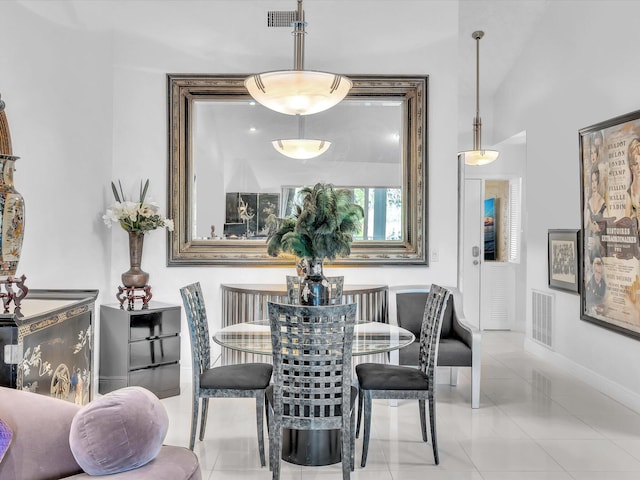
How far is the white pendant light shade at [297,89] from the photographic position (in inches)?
130

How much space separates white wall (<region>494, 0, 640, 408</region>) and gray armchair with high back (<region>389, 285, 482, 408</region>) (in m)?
1.10

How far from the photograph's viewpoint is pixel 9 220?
2.58 meters

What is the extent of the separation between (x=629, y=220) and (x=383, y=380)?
241 centimetres

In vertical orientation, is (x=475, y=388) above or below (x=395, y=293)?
below

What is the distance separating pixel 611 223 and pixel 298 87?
2821 millimetres

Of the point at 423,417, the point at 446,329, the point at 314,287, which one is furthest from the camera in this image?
the point at 446,329

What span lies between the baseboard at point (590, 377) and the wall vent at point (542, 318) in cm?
9

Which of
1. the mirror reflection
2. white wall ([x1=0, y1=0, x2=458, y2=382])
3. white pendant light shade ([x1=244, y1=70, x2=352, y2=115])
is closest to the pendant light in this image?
the mirror reflection

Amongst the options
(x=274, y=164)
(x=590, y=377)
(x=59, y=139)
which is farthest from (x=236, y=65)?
(x=590, y=377)

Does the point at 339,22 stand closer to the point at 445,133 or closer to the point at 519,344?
the point at 445,133

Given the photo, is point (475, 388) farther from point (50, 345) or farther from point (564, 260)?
point (50, 345)

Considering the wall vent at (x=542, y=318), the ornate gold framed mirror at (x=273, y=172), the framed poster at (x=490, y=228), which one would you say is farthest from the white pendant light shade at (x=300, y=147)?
the framed poster at (x=490, y=228)

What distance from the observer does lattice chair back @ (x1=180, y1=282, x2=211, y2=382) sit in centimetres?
325

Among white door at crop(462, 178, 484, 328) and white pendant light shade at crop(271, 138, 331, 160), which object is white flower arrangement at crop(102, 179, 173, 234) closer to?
white pendant light shade at crop(271, 138, 331, 160)
